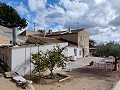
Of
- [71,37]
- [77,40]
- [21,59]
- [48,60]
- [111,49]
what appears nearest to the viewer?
[48,60]

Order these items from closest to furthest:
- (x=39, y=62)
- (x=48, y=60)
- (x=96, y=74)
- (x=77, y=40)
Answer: (x=39, y=62)
(x=48, y=60)
(x=96, y=74)
(x=77, y=40)

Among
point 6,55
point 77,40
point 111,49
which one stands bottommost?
point 6,55

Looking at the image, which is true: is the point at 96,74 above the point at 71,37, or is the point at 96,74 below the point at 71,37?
below

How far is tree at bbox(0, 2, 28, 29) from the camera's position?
56184 mm

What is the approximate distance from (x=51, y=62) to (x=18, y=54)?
3.34 meters

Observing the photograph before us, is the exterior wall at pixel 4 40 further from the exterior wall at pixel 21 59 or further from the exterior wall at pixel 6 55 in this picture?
the exterior wall at pixel 21 59

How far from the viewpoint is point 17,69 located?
17703mm

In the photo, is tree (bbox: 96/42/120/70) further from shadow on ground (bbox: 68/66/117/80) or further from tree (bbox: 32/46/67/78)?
tree (bbox: 32/46/67/78)

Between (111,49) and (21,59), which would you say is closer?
(21,59)

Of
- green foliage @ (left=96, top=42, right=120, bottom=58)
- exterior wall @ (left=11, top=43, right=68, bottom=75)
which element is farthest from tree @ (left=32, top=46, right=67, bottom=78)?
green foliage @ (left=96, top=42, right=120, bottom=58)

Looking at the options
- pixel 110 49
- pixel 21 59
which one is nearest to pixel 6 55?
pixel 21 59

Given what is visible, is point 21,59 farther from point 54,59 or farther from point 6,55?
point 54,59

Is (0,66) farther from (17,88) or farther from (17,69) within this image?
(17,88)

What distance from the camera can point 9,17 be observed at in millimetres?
56719
